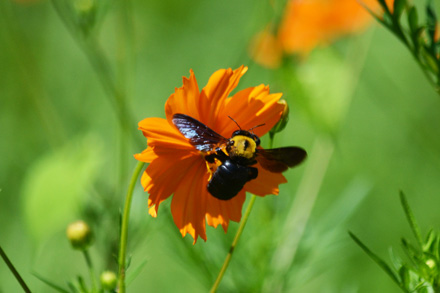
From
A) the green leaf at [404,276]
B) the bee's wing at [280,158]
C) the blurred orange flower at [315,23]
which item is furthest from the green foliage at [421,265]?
the blurred orange flower at [315,23]

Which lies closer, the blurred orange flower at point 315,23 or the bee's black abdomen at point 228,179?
the bee's black abdomen at point 228,179

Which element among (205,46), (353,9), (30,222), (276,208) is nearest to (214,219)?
(30,222)

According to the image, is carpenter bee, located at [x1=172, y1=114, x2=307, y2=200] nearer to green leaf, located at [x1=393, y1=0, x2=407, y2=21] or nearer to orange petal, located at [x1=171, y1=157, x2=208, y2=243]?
orange petal, located at [x1=171, y1=157, x2=208, y2=243]

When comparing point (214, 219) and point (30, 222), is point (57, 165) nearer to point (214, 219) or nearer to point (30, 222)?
point (30, 222)

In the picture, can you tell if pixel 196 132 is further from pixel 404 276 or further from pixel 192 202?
pixel 404 276

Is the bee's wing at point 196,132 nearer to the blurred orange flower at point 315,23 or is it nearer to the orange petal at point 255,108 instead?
the orange petal at point 255,108
